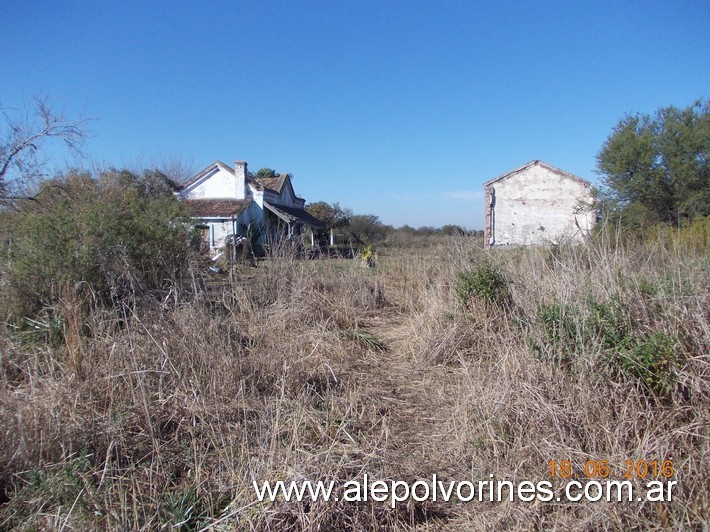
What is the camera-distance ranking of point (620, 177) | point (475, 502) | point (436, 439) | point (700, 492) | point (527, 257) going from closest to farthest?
1. point (700, 492)
2. point (475, 502)
3. point (436, 439)
4. point (527, 257)
5. point (620, 177)

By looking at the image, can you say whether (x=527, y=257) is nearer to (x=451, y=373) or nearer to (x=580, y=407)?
(x=451, y=373)

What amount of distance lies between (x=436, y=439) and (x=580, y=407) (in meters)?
0.96

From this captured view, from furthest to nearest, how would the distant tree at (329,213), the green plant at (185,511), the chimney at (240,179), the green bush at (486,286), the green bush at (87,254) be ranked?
Result: the distant tree at (329,213) → the chimney at (240,179) → the green bush at (486,286) → the green bush at (87,254) → the green plant at (185,511)

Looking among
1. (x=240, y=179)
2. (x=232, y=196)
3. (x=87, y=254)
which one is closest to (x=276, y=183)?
(x=240, y=179)

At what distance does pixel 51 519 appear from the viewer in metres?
2.04

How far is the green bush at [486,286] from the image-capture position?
5031mm

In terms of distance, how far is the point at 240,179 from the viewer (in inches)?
1028

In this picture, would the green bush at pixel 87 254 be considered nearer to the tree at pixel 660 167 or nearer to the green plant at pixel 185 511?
the green plant at pixel 185 511

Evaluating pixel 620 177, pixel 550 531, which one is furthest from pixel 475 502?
pixel 620 177

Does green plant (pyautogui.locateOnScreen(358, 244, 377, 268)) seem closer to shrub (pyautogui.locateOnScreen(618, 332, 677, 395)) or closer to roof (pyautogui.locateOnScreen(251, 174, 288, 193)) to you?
shrub (pyautogui.locateOnScreen(618, 332, 677, 395))

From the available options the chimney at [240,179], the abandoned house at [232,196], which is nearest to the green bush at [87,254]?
the abandoned house at [232,196]
